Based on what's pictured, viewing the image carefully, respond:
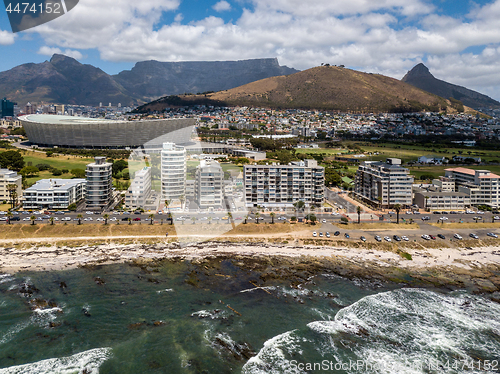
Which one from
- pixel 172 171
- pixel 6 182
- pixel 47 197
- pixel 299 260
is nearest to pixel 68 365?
pixel 299 260

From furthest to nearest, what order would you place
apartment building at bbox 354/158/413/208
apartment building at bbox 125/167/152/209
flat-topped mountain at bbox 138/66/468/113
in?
1. flat-topped mountain at bbox 138/66/468/113
2. apartment building at bbox 354/158/413/208
3. apartment building at bbox 125/167/152/209

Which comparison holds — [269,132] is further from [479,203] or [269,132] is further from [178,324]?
[178,324]

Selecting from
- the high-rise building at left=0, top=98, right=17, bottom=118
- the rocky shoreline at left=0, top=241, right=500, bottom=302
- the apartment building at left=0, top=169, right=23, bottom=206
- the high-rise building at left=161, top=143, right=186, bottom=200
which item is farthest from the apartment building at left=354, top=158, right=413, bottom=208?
the high-rise building at left=0, top=98, right=17, bottom=118

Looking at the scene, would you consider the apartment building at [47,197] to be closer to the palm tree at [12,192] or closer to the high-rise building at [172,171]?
the palm tree at [12,192]

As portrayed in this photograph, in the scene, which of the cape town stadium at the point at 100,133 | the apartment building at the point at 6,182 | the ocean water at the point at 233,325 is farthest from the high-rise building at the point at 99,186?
the cape town stadium at the point at 100,133

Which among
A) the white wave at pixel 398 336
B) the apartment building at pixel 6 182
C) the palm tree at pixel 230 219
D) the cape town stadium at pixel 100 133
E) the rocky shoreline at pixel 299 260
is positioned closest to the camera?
the white wave at pixel 398 336

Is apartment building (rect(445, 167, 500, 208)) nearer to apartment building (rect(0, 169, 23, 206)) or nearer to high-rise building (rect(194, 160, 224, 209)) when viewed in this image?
high-rise building (rect(194, 160, 224, 209))

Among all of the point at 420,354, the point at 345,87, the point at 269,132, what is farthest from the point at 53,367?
the point at 345,87
